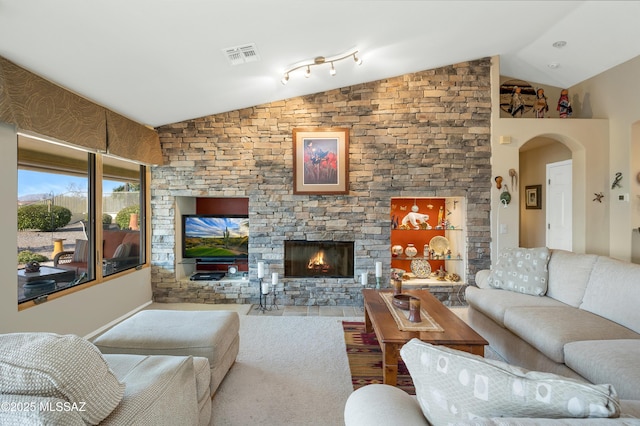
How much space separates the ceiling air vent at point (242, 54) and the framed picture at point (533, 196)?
17.5ft

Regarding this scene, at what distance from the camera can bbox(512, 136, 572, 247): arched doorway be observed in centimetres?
552

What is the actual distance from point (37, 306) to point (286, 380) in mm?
2178

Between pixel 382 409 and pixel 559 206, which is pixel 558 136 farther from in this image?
pixel 382 409

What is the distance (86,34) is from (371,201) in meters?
3.35

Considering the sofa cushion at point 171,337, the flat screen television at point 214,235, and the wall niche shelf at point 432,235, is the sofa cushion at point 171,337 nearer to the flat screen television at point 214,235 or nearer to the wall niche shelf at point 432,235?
the flat screen television at point 214,235

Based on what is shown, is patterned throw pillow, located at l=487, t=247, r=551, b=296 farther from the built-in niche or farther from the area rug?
the built-in niche

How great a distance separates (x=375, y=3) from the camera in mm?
2725

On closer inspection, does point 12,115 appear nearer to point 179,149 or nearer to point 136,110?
point 136,110

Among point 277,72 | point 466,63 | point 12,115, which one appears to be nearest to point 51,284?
point 12,115

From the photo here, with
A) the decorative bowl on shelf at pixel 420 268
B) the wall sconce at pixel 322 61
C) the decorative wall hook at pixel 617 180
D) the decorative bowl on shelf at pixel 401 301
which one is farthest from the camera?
the decorative bowl on shelf at pixel 420 268

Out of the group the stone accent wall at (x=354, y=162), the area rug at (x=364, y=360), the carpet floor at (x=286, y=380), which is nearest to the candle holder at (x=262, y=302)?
the stone accent wall at (x=354, y=162)

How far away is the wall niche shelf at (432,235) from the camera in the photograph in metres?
4.64

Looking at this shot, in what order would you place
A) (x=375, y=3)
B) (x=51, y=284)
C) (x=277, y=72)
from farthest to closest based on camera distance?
(x=277, y=72), (x=51, y=284), (x=375, y=3)

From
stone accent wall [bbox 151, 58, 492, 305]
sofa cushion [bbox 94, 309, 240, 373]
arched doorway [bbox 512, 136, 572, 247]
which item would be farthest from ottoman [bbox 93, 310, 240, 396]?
arched doorway [bbox 512, 136, 572, 247]
